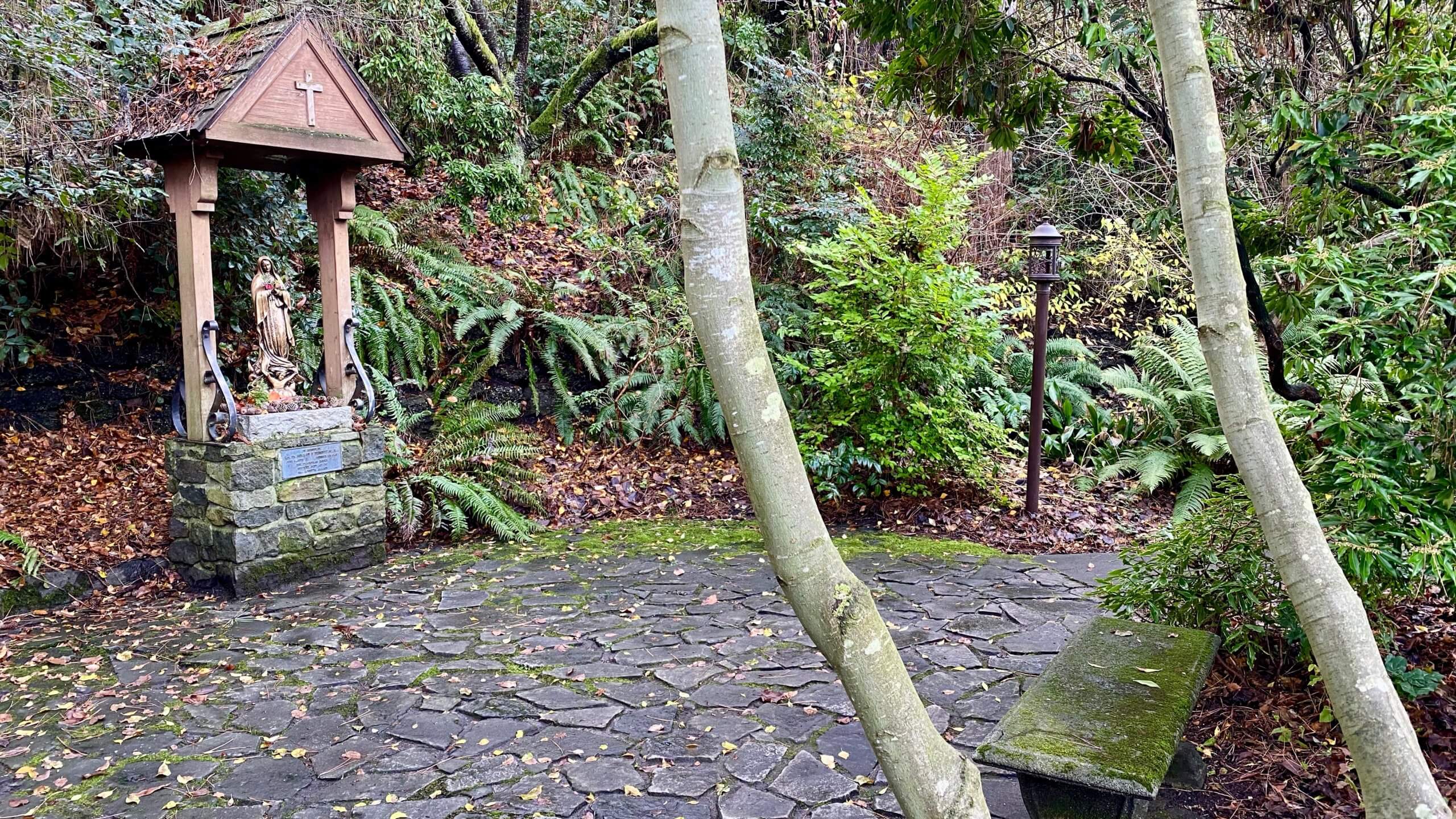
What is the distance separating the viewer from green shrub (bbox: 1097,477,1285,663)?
12.1ft

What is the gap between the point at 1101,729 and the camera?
2.82 meters

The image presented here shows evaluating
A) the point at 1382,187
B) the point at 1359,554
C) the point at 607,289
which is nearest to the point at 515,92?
the point at 607,289

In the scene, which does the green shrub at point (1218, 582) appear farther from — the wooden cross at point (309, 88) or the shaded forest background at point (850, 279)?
the wooden cross at point (309, 88)

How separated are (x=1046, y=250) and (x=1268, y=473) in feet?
18.2

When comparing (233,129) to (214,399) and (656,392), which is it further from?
(656,392)

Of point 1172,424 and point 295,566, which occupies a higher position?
point 1172,424

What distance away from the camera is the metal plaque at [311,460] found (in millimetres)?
6023

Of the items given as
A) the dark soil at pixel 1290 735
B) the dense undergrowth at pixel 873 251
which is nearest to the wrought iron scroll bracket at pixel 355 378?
the dense undergrowth at pixel 873 251

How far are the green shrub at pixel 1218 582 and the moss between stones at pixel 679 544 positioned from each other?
258 cm

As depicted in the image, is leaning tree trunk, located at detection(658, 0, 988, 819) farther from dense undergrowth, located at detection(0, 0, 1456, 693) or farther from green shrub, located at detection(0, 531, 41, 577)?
green shrub, located at detection(0, 531, 41, 577)

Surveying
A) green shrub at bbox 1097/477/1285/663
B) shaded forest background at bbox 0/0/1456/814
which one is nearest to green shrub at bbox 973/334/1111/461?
shaded forest background at bbox 0/0/1456/814

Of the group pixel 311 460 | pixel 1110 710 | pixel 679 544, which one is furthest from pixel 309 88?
pixel 1110 710

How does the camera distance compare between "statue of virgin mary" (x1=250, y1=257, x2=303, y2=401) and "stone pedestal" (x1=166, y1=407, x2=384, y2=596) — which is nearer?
"stone pedestal" (x1=166, y1=407, x2=384, y2=596)

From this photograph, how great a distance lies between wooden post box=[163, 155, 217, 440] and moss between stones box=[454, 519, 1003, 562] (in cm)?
194
